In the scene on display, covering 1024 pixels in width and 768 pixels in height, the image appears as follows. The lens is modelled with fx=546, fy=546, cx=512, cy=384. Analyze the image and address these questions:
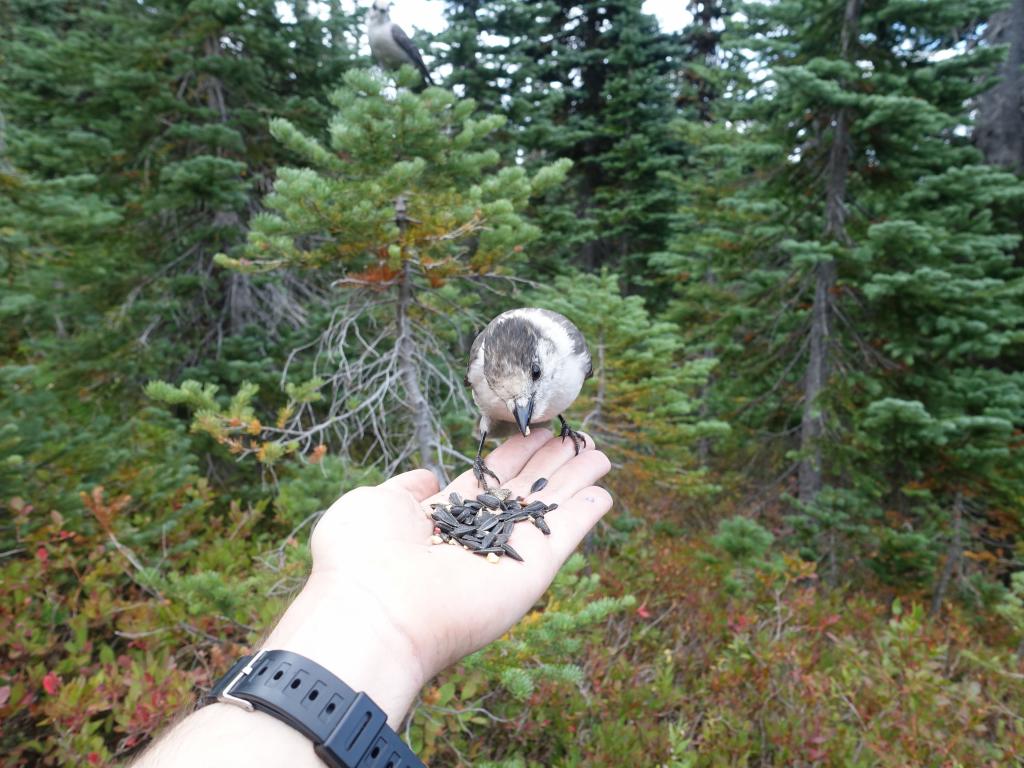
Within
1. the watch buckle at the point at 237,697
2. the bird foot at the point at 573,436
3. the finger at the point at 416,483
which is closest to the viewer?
the watch buckle at the point at 237,697

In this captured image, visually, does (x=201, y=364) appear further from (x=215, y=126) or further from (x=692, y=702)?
(x=692, y=702)

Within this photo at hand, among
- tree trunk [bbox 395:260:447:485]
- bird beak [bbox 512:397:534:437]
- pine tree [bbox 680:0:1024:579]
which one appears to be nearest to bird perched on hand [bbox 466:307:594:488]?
bird beak [bbox 512:397:534:437]

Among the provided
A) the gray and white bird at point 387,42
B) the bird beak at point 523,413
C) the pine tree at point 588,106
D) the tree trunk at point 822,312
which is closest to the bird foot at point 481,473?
the bird beak at point 523,413

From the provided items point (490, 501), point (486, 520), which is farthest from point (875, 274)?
point (486, 520)

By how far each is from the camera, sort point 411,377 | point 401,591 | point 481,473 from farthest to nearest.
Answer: point 411,377
point 481,473
point 401,591

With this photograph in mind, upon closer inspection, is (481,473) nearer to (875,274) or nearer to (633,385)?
(633,385)

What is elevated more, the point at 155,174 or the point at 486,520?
the point at 155,174

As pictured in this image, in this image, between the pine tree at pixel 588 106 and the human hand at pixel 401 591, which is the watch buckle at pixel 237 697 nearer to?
the human hand at pixel 401 591

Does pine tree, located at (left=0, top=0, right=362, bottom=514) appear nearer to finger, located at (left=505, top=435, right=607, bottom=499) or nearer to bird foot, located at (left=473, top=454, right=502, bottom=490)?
bird foot, located at (left=473, top=454, right=502, bottom=490)
